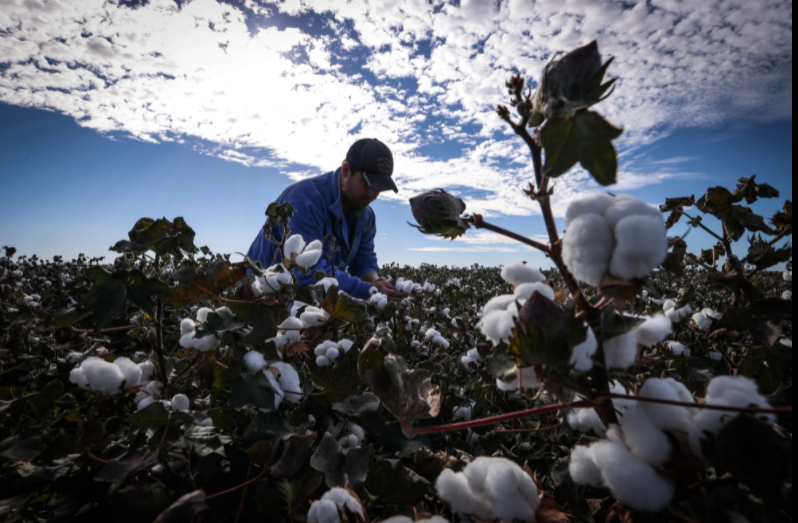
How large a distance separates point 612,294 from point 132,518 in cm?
100

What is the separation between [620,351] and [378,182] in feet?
13.9

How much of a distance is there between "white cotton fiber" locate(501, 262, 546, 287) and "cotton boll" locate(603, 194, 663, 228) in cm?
18

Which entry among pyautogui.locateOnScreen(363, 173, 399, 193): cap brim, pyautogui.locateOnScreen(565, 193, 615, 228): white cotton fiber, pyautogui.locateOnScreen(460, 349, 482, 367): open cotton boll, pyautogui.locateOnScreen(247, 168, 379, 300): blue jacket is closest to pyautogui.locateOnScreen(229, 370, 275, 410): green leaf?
pyautogui.locateOnScreen(565, 193, 615, 228): white cotton fiber

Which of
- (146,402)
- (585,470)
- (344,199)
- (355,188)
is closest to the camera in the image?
(585,470)

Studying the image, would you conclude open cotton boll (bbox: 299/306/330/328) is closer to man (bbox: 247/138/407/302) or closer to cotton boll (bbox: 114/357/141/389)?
cotton boll (bbox: 114/357/141/389)

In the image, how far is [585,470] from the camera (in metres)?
0.63

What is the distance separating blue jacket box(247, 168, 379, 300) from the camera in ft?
11.6

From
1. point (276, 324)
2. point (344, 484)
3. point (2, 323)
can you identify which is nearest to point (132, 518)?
point (344, 484)

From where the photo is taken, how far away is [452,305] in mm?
5789

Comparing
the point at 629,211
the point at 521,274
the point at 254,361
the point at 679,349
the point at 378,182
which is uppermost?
the point at 378,182

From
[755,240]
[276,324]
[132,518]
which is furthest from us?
[755,240]

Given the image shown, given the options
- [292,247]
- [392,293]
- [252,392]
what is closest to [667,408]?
[252,392]

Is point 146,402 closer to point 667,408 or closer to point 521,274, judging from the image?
point 521,274

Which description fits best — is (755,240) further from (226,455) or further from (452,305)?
(452,305)
